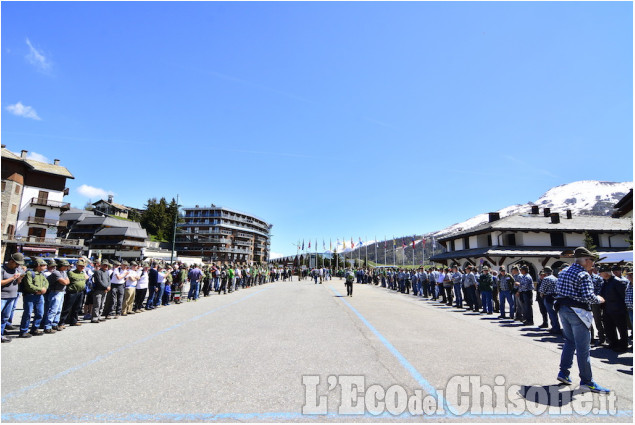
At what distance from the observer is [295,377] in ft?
15.1

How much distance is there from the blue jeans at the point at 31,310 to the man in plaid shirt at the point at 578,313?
1044 cm

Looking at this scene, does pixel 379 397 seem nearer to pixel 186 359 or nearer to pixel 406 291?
pixel 186 359

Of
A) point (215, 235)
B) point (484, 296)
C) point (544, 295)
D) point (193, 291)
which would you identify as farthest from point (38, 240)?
point (544, 295)

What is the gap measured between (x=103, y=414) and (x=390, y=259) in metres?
178

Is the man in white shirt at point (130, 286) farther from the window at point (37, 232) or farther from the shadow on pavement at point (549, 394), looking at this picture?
the window at point (37, 232)

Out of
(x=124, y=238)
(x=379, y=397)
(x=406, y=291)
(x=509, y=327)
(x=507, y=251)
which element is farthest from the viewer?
(x=124, y=238)

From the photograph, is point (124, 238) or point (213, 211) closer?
point (124, 238)

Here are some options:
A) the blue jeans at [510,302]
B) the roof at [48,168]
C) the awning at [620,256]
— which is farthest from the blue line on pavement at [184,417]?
the roof at [48,168]

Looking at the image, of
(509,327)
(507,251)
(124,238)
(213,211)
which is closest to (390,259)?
(213,211)

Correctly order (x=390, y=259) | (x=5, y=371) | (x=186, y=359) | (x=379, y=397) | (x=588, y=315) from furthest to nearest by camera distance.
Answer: (x=390, y=259), (x=186, y=359), (x=5, y=371), (x=588, y=315), (x=379, y=397)

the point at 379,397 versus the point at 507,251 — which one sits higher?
the point at 507,251

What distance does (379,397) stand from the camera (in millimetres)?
4031

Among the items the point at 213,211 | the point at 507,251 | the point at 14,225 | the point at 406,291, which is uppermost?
the point at 213,211

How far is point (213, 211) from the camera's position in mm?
105062
